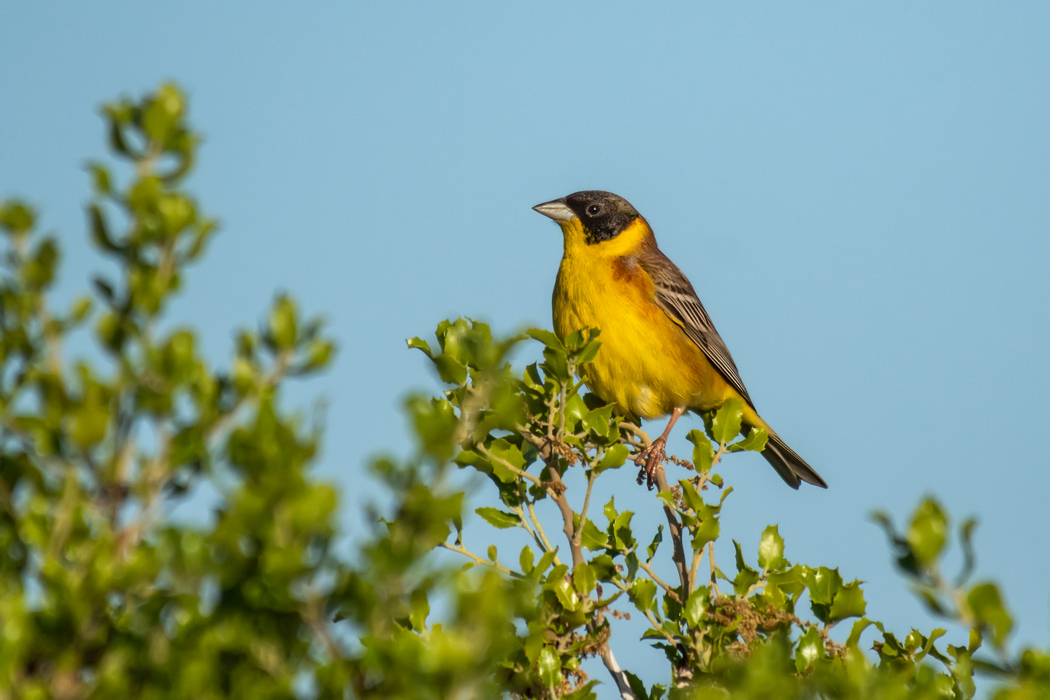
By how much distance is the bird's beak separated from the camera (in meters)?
7.17

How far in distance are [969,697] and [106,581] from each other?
2.23 metres

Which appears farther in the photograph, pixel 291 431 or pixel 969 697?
pixel 969 697

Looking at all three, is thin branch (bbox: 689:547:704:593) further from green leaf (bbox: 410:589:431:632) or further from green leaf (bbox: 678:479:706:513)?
green leaf (bbox: 410:589:431:632)

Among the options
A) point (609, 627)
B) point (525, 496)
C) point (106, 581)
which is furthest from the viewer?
point (525, 496)

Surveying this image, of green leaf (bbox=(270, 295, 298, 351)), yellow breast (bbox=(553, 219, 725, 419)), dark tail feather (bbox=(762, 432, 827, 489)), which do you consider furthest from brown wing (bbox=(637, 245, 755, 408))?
green leaf (bbox=(270, 295, 298, 351))

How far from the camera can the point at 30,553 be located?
1.83m

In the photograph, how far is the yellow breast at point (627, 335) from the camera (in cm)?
632

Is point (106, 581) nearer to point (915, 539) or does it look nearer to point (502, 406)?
point (502, 406)

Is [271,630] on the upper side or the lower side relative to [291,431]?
lower

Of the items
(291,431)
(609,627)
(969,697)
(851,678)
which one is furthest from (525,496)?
(291,431)

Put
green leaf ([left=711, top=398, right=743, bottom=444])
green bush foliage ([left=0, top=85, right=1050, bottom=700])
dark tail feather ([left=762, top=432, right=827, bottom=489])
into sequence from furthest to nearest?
dark tail feather ([left=762, top=432, right=827, bottom=489]), green leaf ([left=711, top=398, right=743, bottom=444]), green bush foliage ([left=0, top=85, right=1050, bottom=700])

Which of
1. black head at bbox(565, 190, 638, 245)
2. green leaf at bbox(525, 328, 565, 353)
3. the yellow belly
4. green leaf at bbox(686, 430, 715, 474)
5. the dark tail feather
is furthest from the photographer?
the dark tail feather

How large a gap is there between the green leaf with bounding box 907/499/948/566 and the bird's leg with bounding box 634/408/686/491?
12.4 ft

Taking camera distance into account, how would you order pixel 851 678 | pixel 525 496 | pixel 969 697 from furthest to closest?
pixel 525 496, pixel 969 697, pixel 851 678
